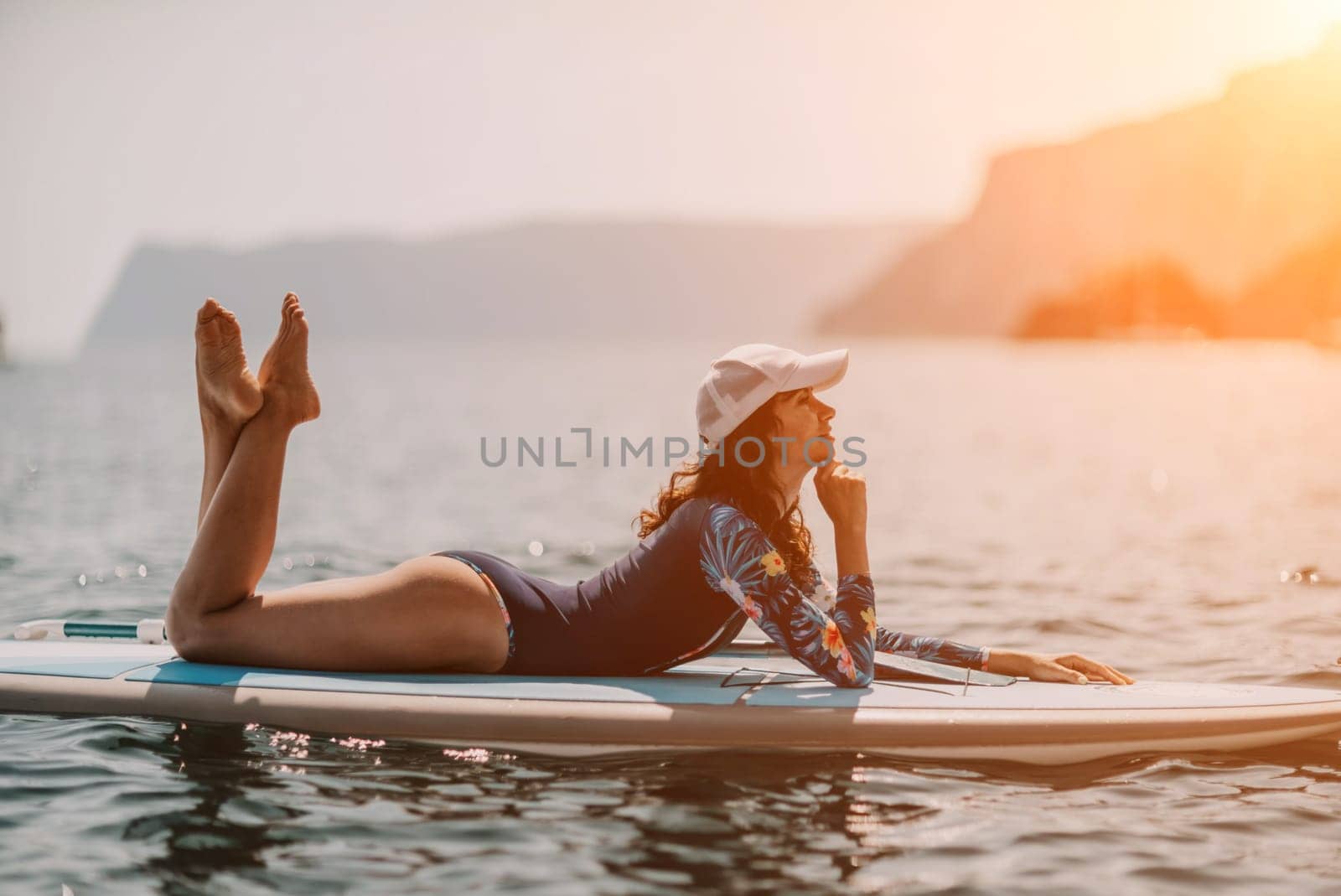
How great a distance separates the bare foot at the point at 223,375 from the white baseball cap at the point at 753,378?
1466 millimetres

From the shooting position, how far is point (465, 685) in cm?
420

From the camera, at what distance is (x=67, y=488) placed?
16.1m

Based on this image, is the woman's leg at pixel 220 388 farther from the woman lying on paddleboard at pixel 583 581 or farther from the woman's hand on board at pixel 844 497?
the woman's hand on board at pixel 844 497

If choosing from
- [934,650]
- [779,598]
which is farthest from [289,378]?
[934,650]

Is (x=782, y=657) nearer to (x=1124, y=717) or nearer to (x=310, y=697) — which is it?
(x=1124, y=717)

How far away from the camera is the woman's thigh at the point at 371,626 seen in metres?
4.01

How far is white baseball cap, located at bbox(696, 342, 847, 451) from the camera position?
379 centimetres

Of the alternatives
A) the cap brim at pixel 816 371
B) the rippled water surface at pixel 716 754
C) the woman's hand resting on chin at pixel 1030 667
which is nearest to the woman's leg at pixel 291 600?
the rippled water surface at pixel 716 754

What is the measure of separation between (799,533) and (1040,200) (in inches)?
6051

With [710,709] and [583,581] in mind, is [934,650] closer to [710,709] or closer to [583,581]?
[710,709]

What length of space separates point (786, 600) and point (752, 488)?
0.36 m

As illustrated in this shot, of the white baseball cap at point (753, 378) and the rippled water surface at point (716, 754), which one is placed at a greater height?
the white baseball cap at point (753, 378)

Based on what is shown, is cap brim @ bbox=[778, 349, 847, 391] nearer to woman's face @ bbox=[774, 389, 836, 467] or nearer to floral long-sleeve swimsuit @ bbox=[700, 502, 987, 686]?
woman's face @ bbox=[774, 389, 836, 467]

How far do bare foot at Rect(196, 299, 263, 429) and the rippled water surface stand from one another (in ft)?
3.53
